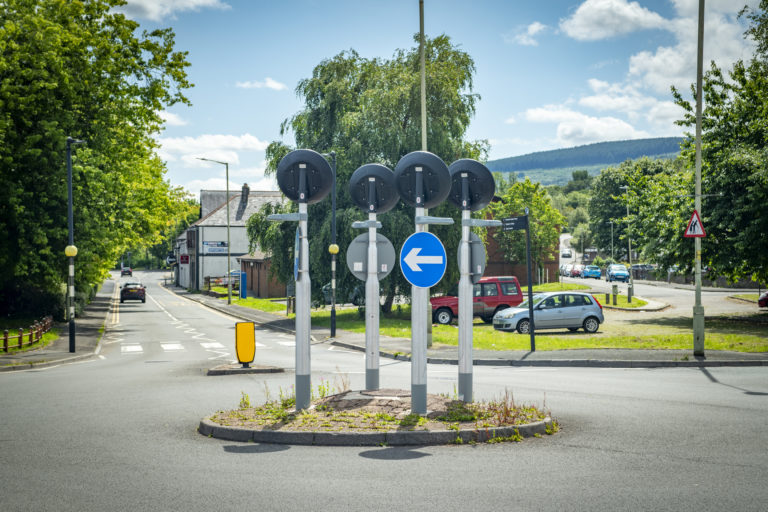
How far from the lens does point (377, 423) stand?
8.22m

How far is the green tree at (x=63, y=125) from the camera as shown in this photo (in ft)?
87.8

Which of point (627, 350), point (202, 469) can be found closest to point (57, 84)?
point (627, 350)

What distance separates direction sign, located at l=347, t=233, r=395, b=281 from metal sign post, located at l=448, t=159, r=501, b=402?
38.2 inches

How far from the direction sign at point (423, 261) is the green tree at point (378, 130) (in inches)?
785

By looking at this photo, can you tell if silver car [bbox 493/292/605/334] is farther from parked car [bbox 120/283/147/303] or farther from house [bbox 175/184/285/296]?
house [bbox 175/184/285/296]

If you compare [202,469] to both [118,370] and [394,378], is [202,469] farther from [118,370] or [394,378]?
[118,370]

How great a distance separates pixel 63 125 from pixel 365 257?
23.1 m

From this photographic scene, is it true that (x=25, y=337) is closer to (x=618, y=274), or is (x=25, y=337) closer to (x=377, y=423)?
(x=377, y=423)

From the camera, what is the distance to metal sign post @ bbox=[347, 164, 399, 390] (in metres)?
9.42

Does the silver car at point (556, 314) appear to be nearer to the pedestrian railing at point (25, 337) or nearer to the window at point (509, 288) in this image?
the window at point (509, 288)

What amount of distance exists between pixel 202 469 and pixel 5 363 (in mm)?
13855

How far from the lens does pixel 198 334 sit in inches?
1104

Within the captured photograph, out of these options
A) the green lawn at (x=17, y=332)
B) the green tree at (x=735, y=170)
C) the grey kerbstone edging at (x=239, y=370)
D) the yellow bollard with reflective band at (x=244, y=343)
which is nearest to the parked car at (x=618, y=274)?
the green tree at (x=735, y=170)

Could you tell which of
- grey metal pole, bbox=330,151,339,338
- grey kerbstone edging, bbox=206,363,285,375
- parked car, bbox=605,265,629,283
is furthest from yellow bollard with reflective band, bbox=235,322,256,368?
parked car, bbox=605,265,629,283
